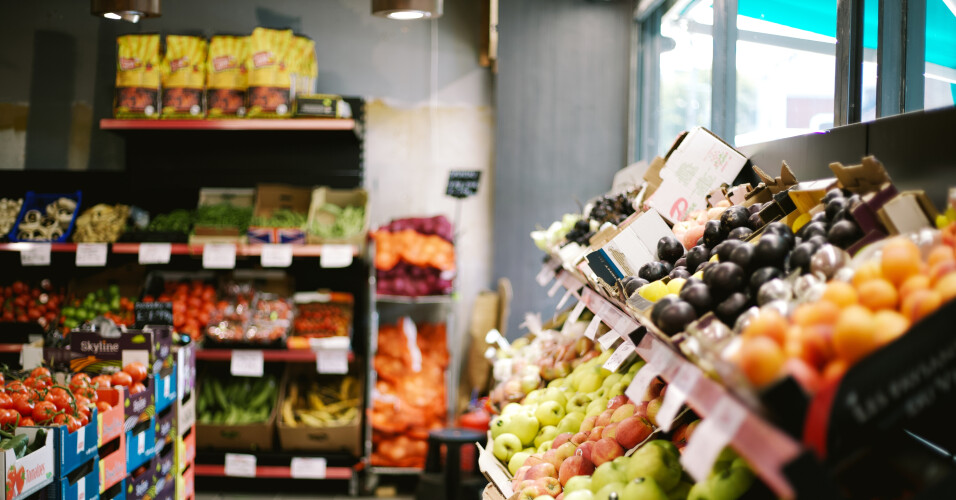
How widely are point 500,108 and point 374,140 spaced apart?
103cm

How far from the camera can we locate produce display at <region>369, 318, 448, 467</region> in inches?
195

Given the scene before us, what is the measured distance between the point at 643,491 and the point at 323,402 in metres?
3.67

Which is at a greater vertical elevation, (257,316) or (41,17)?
(41,17)

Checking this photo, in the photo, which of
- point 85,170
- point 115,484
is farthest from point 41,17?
point 115,484

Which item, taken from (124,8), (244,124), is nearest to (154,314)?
(124,8)

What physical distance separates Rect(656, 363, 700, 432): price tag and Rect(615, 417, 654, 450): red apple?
0.71 m

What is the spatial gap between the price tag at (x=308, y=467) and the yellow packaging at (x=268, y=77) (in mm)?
2207

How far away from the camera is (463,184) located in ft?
16.4

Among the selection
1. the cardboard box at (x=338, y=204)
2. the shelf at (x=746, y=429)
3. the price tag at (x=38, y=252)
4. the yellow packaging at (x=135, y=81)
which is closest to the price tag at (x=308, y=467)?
the cardboard box at (x=338, y=204)

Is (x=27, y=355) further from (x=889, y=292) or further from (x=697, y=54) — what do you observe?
(x=697, y=54)

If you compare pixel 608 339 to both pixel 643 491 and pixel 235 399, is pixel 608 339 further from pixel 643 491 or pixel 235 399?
pixel 235 399

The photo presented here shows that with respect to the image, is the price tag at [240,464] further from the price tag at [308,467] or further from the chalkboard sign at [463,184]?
the chalkboard sign at [463,184]

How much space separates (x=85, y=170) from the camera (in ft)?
17.8

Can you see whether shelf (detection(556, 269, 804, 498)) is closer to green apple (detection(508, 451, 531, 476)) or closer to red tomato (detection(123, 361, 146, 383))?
green apple (detection(508, 451, 531, 476))
